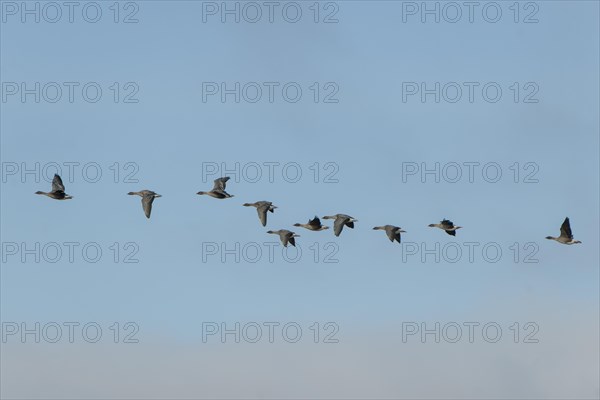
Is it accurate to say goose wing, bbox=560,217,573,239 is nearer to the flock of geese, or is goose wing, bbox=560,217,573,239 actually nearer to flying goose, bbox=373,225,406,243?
the flock of geese

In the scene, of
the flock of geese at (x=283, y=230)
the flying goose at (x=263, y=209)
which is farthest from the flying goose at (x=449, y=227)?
the flying goose at (x=263, y=209)

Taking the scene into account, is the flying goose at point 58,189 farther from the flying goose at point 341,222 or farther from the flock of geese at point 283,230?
the flying goose at point 341,222

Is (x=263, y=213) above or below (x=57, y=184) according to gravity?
below

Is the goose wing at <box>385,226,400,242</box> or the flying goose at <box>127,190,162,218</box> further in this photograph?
the goose wing at <box>385,226,400,242</box>

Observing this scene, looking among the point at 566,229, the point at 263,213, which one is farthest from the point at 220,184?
the point at 566,229

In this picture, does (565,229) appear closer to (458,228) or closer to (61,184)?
(458,228)

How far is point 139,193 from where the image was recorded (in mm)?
135875

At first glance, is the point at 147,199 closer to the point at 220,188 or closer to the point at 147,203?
the point at 147,203

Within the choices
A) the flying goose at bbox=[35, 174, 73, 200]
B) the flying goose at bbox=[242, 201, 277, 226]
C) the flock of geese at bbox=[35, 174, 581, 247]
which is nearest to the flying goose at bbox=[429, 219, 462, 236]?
the flock of geese at bbox=[35, 174, 581, 247]

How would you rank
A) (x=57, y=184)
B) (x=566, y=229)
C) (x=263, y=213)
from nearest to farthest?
1. (x=57, y=184)
2. (x=263, y=213)
3. (x=566, y=229)

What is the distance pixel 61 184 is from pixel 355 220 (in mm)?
19546

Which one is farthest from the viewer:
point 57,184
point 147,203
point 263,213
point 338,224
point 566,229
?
point 566,229

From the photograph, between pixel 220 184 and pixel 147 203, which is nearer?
pixel 147 203

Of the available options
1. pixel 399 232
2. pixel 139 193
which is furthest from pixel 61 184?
pixel 399 232
